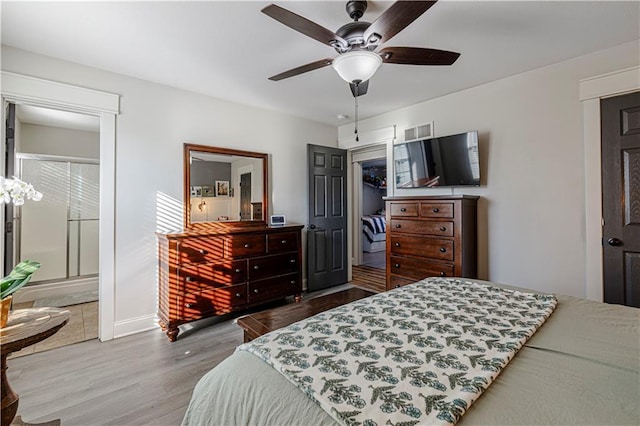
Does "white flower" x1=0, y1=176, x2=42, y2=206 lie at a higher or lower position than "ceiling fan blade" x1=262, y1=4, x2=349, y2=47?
lower

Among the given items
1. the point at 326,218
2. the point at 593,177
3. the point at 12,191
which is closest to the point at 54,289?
the point at 12,191

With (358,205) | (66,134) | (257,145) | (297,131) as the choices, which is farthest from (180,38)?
(358,205)

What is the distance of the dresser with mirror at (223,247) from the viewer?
2717mm

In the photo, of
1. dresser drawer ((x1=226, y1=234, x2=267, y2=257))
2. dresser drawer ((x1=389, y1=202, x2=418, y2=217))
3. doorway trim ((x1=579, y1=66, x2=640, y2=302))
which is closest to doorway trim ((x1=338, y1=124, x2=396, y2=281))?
dresser drawer ((x1=389, y1=202, x2=418, y2=217))

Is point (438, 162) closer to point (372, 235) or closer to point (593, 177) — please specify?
point (593, 177)

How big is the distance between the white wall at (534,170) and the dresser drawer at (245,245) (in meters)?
2.40

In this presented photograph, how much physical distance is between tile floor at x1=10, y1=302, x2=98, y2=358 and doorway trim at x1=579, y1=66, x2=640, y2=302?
14.6ft

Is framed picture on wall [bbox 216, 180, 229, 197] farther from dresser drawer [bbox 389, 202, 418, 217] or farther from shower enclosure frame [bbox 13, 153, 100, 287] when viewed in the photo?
shower enclosure frame [bbox 13, 153, 100, 287]

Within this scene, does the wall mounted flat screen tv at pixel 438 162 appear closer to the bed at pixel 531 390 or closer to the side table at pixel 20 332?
the bed at pixel 531 390

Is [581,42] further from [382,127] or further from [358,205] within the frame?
[358,205]

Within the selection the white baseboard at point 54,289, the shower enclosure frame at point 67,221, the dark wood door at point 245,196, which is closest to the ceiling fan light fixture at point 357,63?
the dark wood door at point 245,196

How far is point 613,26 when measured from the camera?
205 cm

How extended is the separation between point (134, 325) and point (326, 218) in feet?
8.69

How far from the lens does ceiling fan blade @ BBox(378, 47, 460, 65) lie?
1713mm
